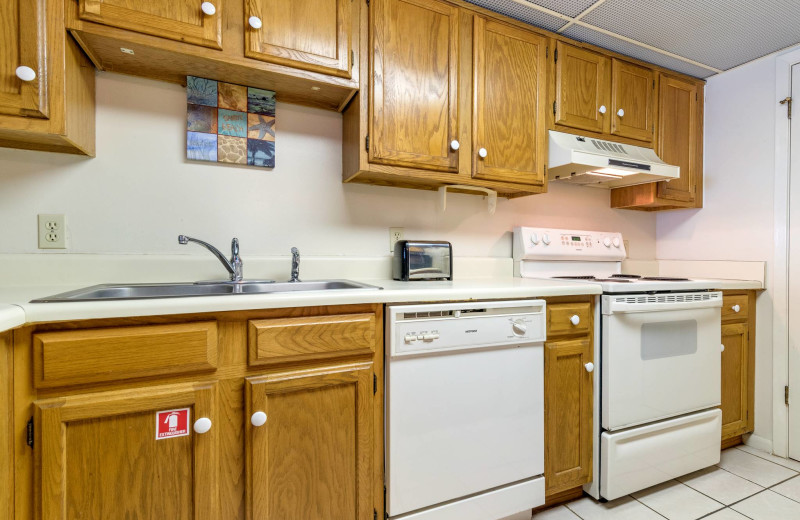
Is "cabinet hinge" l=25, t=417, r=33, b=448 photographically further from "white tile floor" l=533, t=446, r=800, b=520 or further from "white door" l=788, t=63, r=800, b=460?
"white door" l=788, t=63, r=800, b=460

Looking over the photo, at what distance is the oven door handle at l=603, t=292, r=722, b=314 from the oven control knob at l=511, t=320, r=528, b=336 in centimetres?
42

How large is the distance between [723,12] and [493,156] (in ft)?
4.02

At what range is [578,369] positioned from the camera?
1518 mm

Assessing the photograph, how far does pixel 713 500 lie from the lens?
1591 mm

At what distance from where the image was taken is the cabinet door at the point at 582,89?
188cm

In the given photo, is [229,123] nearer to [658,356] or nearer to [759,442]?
[658,356]

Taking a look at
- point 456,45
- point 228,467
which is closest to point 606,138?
point 456,45

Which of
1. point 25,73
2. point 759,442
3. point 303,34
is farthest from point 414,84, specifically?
point 759,442

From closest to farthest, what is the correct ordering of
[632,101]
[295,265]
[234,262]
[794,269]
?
1. [234,262]
2. [295,265]
3. [794,269]
4. [632,101]

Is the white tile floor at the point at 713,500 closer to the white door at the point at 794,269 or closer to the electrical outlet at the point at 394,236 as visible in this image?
the white door at the point at 794,269

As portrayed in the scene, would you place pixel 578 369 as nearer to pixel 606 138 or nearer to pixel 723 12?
pixel 606 138

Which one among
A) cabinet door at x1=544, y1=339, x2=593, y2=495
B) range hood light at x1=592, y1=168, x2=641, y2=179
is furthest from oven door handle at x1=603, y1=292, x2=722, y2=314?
range hood light at x1=592, y1=168, x2=641, y2=179

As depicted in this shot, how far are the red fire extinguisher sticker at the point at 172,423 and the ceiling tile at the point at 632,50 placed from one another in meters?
2.23

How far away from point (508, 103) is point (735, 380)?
186 cm
